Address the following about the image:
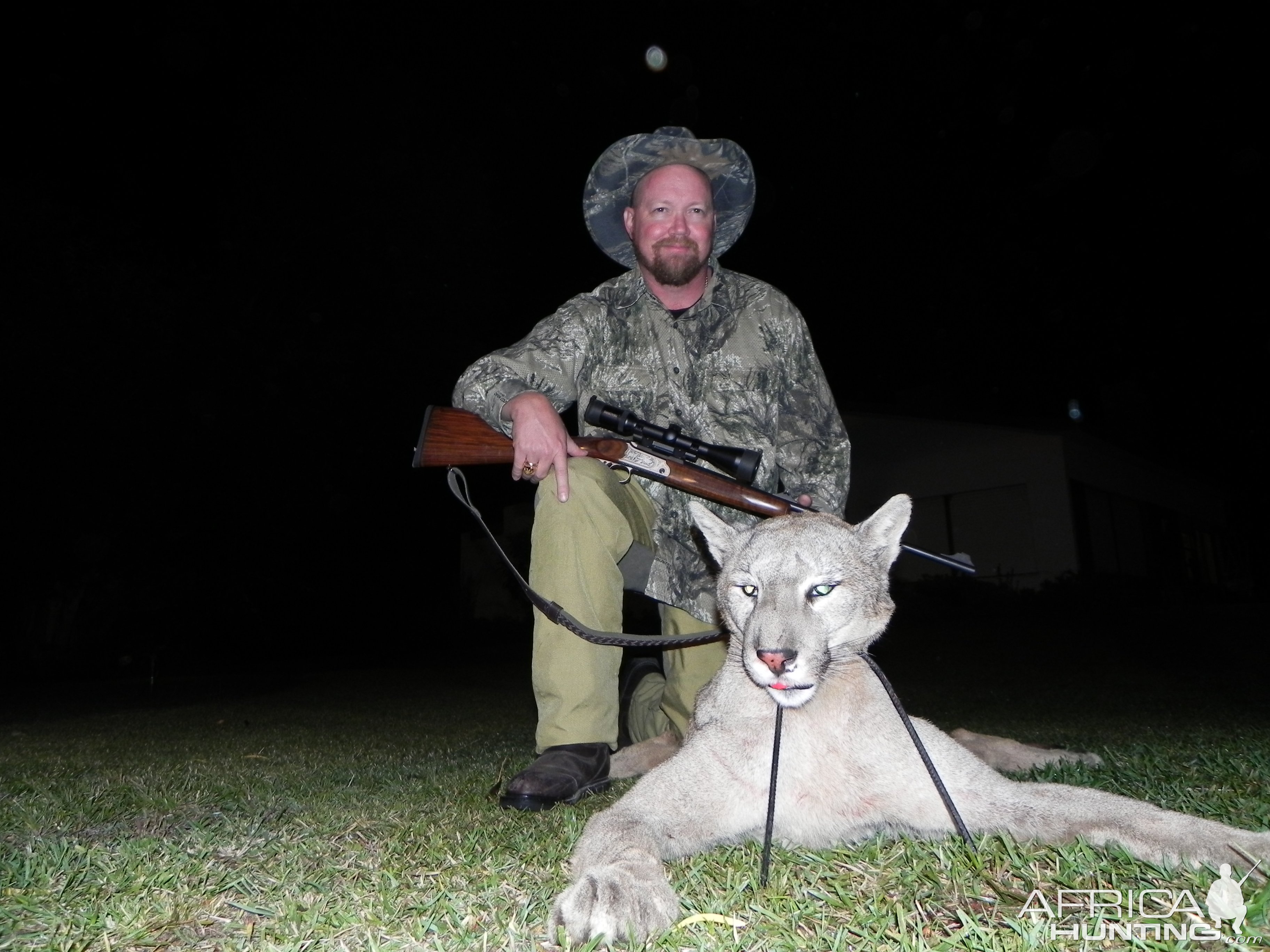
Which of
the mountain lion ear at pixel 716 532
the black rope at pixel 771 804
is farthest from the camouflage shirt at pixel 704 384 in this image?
the black rope at pixel 771 804

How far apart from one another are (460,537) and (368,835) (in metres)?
26.7

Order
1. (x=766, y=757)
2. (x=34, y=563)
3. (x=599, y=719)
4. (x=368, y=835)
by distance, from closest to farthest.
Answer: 1. (x=766, y=757)
2. (x=368, y=835)
3. (x=599, y=719)
4. (x=34, y=563)

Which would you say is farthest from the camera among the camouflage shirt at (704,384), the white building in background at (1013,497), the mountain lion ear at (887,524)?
the white building in background at (1013,497)

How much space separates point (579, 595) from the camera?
3.97 meters

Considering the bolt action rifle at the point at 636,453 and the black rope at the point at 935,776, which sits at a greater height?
the bolt action rifle at the point at 636,453

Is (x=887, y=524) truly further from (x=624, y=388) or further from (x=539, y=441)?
(x=624, y=388)

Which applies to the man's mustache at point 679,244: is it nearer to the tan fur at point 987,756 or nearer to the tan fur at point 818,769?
the tan fur at point 818,769

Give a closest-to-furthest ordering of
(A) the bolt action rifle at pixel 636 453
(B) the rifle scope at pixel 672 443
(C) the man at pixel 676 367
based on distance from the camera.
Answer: (A) the bolt action rifle at pixel 636 453 → (B) the rifle scope at pixel 672 443 → (C) the man at pixel 676 367

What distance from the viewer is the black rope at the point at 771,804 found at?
217 centimetres

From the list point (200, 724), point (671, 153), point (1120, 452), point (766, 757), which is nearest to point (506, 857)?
point (766, 757)

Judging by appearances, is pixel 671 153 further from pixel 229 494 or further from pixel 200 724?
pixel 229 494

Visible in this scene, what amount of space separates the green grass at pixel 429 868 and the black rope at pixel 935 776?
7cm

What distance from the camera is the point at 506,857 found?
8.20ft

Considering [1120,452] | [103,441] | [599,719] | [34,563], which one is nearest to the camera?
[599,719]
